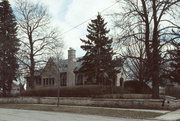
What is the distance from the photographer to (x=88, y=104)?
34.2 m

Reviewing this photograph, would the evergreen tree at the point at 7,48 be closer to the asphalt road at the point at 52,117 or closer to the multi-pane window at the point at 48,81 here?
the multi-pane window at the point at 48,81

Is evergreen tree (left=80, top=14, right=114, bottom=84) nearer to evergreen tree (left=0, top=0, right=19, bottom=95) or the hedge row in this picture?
the hedge row

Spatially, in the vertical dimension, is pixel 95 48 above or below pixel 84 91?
above

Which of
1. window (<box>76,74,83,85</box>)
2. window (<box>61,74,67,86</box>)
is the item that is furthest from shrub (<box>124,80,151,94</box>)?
window (<box>61,74,67,86</box>)

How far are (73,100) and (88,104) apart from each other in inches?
113

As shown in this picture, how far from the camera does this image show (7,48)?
5016 centimetres

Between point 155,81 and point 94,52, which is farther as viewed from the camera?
point 94,52

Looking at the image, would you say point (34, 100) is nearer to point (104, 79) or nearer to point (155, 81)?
point (104, 79)

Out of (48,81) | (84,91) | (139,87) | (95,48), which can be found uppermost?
(95,48)

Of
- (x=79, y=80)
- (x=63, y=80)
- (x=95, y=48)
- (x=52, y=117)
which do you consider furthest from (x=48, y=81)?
(x=52, y=117)


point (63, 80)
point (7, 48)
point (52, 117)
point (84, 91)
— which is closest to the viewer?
point (52, 117)

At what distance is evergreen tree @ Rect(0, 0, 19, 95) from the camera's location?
51.1 m

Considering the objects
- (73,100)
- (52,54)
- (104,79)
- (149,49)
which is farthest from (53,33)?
(149,49)

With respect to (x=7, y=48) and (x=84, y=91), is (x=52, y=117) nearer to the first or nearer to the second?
(x=84, y=91)
